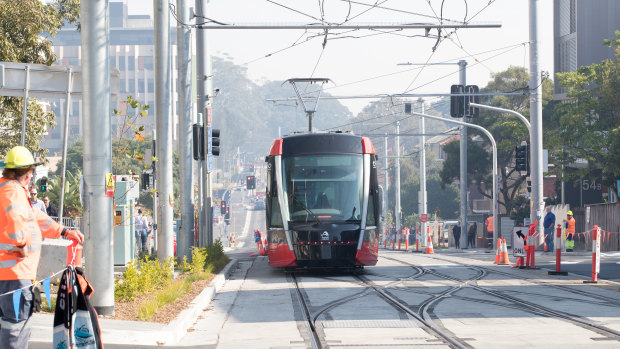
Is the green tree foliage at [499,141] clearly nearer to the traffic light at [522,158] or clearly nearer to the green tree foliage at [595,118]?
the green tree foliage at [595,118]

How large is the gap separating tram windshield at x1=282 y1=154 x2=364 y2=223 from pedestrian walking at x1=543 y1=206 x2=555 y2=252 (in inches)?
424

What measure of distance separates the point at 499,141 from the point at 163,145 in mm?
41762

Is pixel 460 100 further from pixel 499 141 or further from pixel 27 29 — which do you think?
pixel 499 141

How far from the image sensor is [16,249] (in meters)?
7.26

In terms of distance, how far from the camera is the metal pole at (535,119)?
29062mm

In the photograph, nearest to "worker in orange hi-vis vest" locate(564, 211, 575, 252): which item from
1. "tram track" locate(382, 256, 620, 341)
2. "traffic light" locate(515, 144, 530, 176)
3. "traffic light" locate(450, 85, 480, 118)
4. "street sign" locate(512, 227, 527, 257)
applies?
"traffic light" locate(515, 144, 530, 176)

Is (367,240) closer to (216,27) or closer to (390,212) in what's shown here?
(216,27)

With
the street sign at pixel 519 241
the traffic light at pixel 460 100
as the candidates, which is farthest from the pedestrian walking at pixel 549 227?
the street sign at pixel 519 241

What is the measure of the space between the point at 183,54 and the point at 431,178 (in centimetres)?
8105

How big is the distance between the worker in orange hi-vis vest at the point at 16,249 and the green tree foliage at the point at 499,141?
46056mm

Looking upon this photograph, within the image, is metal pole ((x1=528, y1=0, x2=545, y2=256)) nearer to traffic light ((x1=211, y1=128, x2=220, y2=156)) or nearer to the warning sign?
traffic light ((x1=211, y1=128, x2=220, y2=156))

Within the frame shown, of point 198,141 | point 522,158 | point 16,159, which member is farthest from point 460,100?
point 16,159

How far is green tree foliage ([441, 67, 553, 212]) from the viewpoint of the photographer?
54812 millimetres

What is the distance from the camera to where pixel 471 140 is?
2319 inches
